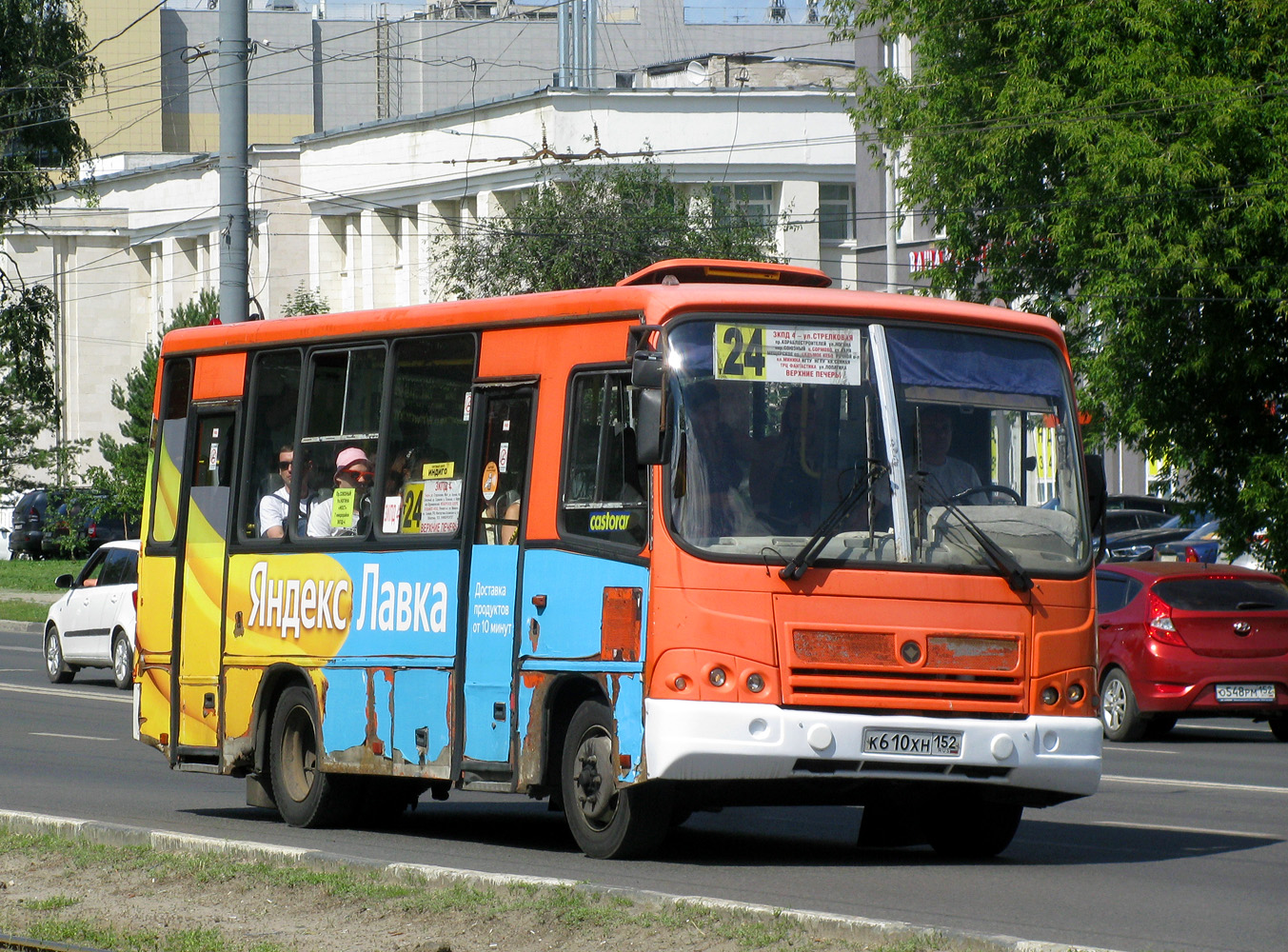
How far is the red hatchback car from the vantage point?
1959 centimetres

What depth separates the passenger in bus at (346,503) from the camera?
12180 mm

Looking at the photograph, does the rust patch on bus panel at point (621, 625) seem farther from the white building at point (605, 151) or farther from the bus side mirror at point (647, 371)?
the white building at point (605, 151)

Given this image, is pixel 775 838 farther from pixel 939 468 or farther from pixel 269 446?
pixel 269 446

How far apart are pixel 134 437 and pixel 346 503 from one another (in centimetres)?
4587

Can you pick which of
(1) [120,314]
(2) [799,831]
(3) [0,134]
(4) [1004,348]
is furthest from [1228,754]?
(1) [120,314]

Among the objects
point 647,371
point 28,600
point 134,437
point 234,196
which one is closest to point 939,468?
point 647,371

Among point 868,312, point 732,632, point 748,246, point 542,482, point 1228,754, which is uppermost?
point 748,246

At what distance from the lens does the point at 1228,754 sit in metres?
18.2

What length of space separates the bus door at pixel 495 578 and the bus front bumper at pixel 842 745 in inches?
52.4

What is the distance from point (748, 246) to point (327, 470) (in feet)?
117

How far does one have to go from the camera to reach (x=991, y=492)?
34.0 ft

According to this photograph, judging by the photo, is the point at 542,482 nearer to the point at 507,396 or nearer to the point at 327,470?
the point at 507,396

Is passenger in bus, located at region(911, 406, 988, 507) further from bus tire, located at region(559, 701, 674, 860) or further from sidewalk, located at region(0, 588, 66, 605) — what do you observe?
sidewalk, located at region(0, 588, 66, 605)

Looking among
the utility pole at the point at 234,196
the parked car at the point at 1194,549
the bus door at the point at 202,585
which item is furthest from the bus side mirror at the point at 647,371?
the parked car at the point at 1194,549
